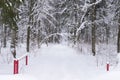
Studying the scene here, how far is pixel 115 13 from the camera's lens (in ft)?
79.4

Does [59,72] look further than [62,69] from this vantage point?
No

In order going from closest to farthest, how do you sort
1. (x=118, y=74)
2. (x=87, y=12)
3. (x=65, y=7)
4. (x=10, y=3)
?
(x=118, y=74)
(x=10, y=3)
(x=87, y=12)
(x=65, y=7)

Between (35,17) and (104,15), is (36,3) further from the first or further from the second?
(104,15)

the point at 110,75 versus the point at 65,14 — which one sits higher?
the point at 65,14

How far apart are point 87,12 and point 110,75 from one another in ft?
47.5

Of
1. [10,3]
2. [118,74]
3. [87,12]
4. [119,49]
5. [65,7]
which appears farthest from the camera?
[65,7]

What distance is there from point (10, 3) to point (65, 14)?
2141cm

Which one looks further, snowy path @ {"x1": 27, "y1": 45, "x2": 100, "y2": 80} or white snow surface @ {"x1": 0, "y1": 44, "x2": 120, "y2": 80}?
snowy path @ {"x1": 27, "y1": 45, "x2": 100, "y2": 80}

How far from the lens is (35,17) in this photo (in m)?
27.8

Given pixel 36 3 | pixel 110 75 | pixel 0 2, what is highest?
pixel 36 3

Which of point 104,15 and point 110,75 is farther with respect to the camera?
point 104,15

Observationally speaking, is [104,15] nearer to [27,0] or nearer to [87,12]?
[87,12]

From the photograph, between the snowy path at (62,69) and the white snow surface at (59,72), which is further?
the snowy path at (62,69)

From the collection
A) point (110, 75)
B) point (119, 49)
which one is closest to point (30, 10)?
point (119, 49)
